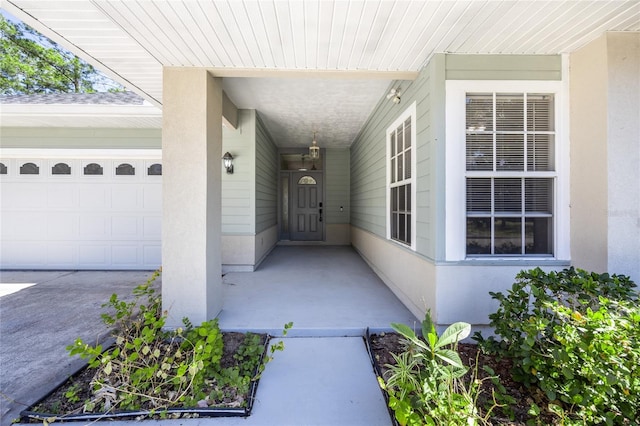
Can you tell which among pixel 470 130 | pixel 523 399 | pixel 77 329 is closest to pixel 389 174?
pixel 470 130

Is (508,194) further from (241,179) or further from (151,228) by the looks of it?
(151,228)

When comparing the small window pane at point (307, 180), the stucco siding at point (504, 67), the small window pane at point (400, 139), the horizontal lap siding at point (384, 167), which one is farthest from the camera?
the small window pane at point (307, 180)

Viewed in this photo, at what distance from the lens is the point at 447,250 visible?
2.65m

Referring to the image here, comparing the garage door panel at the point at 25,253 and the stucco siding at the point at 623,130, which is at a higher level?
the stucco siding at the point at 623,130

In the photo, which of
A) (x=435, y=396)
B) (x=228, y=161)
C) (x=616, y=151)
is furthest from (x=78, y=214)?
(x=616, y=151)

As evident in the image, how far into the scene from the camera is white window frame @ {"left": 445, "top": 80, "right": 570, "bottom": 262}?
265 centimetres

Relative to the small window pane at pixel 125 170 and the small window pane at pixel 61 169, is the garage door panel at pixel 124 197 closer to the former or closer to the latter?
the small window pane at pixel 125 170

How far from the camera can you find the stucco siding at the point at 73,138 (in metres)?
5.23

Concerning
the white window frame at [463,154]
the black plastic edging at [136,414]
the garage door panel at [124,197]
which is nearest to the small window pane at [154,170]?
the garage door panel at [124,197]

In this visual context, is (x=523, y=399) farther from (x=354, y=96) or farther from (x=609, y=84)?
(x=354, y=96)

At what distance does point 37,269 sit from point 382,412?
22.9 ft

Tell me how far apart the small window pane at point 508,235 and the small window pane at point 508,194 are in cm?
11

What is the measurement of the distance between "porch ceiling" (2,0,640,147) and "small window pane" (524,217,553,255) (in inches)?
63.8

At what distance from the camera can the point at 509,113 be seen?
8.92 ft
